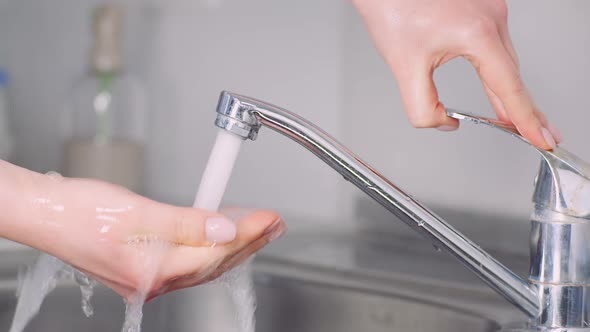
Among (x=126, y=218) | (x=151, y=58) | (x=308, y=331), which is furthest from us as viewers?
(x=151, y=58)

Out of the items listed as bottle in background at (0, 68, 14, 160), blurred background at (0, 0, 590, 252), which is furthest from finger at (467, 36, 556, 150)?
bottle in background at (0, 68, 14, 160)

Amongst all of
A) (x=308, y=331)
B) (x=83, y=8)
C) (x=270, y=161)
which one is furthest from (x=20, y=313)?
(x=83, y=8)

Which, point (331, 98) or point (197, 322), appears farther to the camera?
point (331, 98)

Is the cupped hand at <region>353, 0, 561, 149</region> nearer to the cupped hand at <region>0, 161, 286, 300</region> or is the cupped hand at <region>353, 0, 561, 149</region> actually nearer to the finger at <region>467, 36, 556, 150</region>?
the finger at <region>467, 36, 556, 150</region>

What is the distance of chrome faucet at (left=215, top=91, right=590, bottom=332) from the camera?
520 mm

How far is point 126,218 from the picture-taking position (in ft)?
1.65

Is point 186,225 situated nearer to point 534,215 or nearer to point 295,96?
point 534,215

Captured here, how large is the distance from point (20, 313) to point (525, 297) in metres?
0.33

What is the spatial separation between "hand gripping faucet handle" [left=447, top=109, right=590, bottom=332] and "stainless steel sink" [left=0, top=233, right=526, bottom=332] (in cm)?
14

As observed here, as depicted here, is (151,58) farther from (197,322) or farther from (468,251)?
(468,251)

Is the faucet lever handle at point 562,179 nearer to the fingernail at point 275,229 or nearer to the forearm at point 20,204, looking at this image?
the fingernail at point 275,229

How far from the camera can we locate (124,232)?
503mm

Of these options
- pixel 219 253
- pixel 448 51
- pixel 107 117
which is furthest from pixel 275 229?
pixel 107 117

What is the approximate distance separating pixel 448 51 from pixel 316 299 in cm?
32
